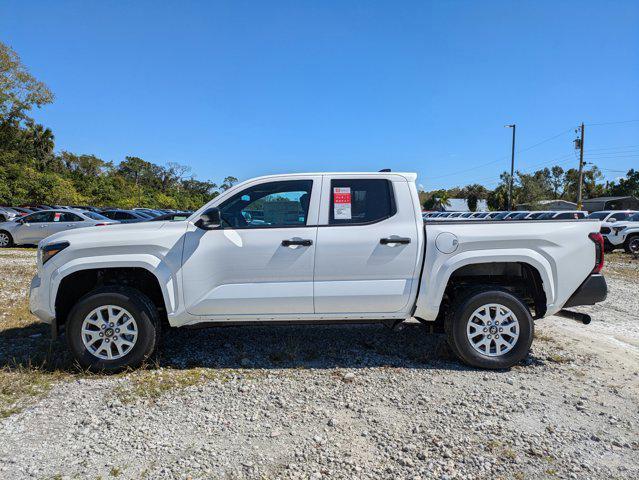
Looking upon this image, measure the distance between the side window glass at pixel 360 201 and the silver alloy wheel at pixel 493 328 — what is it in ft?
4.33

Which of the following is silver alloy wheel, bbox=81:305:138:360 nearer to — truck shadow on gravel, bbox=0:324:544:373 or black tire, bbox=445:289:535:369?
truck shadow on gravel, bbox=0:324:544:373

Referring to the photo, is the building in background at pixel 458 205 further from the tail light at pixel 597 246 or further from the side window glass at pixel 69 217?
the tail light at pixel 597 246

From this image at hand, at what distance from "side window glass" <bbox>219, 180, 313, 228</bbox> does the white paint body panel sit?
3.5 inches

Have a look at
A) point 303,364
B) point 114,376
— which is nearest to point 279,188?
point 303,364

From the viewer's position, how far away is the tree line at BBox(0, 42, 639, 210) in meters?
35.2

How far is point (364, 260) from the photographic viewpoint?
13.9 ft

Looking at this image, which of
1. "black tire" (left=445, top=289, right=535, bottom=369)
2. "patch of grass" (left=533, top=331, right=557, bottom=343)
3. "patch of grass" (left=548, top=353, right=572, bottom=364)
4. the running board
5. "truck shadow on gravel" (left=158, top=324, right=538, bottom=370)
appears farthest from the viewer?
"patch of grass" (left=533, top=331, right=557, bottom=343)

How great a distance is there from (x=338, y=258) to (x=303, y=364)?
3.84 ft

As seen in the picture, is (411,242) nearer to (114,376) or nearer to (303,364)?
(303,364)

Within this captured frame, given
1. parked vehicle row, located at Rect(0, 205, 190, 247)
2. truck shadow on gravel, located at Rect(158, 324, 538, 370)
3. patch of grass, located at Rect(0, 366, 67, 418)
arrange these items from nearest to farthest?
patch of grass, located at Rect(0, 366, 67, 418), truck shadow on gravel, located at Rect(158, 324, 538, 370), parked vehicle row, located at Rect(0, 205, 190, 247)

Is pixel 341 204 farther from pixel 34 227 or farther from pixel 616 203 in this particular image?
pixel 616 203

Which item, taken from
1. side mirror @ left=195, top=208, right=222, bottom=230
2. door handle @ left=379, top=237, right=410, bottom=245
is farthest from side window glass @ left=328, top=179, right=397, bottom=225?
side mirror @ left=195, top=208, right=222, bottom=230

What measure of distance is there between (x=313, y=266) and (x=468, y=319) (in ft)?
5.21

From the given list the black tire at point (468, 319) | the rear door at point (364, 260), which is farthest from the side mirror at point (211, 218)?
the black tire at point (468, 319)
